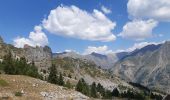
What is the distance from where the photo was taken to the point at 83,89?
15600 centimetres

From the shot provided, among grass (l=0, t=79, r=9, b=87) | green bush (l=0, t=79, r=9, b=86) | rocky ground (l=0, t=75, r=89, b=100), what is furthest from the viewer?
green bush (l=0, t=79, r=9, b=86)

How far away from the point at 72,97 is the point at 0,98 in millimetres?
19232

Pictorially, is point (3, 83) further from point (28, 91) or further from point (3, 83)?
point (28, 91)

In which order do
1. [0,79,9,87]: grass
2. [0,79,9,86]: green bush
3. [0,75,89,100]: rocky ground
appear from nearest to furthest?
[0,75,89,100]: rocky ground
[0,79,9,87]: grass
[0,79,9,86]: green bush

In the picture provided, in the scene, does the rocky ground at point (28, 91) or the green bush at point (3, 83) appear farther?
the green bush at point (3, 83)

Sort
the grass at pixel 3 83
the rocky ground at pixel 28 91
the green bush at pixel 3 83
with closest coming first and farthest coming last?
1. the rocky ground at pixel 28 91
2. the grass at pixel 3 83
3. the green bush at pixel 3 83

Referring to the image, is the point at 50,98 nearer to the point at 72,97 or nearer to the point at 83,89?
the point at 72,97

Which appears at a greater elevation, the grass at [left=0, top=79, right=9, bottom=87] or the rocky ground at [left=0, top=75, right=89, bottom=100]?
the grass at [left=0, top=79, right=9, bottom=87]

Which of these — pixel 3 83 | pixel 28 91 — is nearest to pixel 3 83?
pixel 3 83

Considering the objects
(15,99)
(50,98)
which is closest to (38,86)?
(50,98)

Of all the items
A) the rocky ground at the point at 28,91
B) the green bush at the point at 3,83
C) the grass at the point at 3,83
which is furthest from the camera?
the green bush at the point at 3,83

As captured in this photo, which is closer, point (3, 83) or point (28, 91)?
point (28, 91)

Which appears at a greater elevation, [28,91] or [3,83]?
[3,83]

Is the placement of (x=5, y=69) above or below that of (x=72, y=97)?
above
